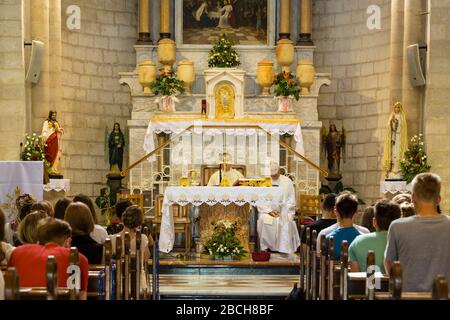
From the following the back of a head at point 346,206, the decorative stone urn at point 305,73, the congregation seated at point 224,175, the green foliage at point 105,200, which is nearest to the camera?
the back of a head at point 346,206

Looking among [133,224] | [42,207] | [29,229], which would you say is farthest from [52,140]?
[29,229]

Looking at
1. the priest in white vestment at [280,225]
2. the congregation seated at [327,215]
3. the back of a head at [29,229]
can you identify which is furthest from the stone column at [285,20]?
the back of a head at [29,229]

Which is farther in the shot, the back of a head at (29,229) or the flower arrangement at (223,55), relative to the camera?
the flower arrangement at (223,55)

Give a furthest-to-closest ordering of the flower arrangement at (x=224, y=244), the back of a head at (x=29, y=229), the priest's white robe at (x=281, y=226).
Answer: the priest's white robe at (x=281, y=226) < the flower arrangement at (x=224, y=244) < the back of a head at (x=29, y=229)

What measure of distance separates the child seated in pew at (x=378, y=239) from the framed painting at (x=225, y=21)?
41.7 ft

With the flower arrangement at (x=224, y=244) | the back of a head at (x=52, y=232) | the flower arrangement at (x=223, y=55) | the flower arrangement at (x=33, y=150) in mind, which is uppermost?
the flower arrangement at (x=223, y=55)

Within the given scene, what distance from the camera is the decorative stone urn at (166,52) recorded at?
18.4 meters

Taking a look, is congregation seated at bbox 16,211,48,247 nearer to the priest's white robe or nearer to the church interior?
the church interior

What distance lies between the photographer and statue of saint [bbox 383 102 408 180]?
1642 cm

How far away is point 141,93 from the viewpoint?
720 inches

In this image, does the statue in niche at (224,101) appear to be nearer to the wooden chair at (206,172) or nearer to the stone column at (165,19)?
the wooden chair at (206,172)

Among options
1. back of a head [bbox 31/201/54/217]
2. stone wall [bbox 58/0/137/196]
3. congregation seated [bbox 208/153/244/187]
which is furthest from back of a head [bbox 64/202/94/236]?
stone wall [bbox 58/0/137/196]

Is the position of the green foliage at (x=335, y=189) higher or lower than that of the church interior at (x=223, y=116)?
lower
